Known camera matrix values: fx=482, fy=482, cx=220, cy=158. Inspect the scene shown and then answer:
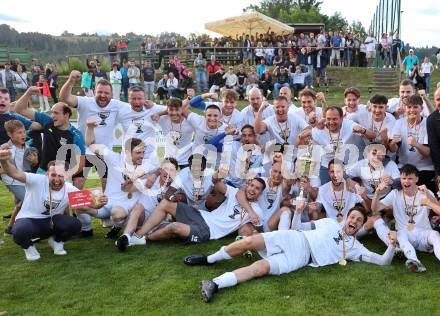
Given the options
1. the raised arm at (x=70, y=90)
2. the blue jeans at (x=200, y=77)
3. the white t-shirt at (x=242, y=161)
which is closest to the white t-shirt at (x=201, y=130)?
the white t-shirt at (x=242, y=161)

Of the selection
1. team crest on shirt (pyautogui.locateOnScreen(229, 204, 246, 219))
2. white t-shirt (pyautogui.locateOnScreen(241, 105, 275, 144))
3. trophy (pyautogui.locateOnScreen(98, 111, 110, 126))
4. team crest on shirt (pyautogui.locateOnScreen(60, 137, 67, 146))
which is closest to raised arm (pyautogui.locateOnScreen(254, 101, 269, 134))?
white t-shirt (pyautogui.locateOnScreen(241, 105, 275, 144))

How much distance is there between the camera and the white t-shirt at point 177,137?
25.5ft

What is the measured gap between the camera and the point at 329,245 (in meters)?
5.45

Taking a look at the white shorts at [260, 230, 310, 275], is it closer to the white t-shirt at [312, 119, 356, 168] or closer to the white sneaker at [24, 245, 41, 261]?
the white t-shirt at [312, 119, 356, 168]

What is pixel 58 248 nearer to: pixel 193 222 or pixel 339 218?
pixel 193 222

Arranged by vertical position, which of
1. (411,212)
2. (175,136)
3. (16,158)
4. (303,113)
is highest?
(303,113)

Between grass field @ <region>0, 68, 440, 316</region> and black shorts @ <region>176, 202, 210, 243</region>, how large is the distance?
260mm

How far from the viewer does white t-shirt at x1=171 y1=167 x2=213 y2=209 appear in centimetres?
662

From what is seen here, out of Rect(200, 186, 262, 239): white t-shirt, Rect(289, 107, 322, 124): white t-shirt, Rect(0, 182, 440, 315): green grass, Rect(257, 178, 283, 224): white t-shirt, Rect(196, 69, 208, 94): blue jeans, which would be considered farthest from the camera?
Rect(196, 69, 208, 94): blue jeans

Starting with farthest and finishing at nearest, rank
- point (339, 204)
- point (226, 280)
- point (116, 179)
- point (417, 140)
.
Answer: point (116, 179), point (417, 140), point (339, 204), point (226, 280)

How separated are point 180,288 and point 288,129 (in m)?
3.48

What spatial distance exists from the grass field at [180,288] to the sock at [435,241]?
7.4 inches

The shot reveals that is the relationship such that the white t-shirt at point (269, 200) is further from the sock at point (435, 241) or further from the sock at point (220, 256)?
the sock at point (435, 241)

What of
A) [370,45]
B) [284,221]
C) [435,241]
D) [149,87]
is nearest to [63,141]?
[284,221]
